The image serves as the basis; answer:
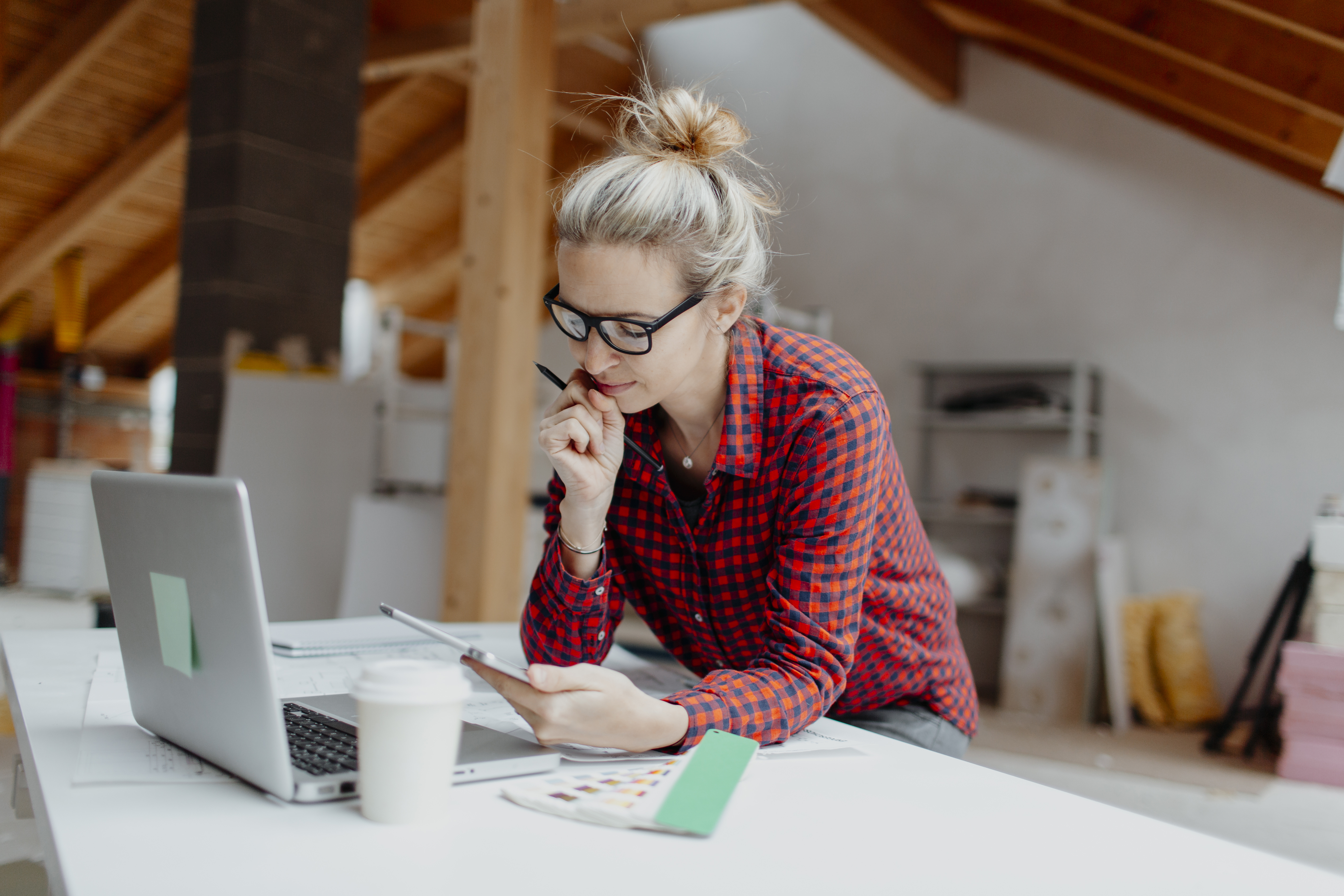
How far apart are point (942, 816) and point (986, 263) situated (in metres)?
4.85

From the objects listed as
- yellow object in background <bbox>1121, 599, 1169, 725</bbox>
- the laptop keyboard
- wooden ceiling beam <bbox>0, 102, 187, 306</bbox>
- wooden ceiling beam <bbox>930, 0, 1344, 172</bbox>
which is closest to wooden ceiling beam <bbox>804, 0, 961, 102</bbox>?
wooden ceiling beam <bbox>930, 0, 1344, 172</bbox>

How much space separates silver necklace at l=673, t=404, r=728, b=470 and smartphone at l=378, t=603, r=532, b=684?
1.63ft

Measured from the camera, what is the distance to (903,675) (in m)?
1.32

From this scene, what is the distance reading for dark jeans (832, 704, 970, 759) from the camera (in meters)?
1.31

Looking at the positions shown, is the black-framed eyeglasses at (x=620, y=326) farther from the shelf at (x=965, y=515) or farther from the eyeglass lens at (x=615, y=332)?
the shelf at (x=965, y=515)

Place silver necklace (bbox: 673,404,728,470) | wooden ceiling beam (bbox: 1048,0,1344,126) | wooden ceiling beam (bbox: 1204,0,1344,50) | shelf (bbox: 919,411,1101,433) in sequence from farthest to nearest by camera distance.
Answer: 1. shelf (bbox: 919,411,1101,433)
2. wooden ceiling beam (bbox: 1048,0,1344,126)
3. wooden ceiling beam (bbox: 1204,0,1344,50)
4. silver necklace (bbox: 673,404,728,470)

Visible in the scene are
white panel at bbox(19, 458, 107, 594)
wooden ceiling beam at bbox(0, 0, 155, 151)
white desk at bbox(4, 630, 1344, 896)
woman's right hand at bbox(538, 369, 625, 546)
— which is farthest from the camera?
white panel at bbox(19, 458, 107, 594)

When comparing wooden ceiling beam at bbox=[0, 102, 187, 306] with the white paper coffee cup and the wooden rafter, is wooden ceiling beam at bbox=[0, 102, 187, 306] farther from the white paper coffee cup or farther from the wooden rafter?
the white paper coffee cup

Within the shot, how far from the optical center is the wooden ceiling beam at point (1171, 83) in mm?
3967

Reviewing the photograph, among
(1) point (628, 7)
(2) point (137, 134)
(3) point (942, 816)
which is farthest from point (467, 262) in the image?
(2) point (137, 134)

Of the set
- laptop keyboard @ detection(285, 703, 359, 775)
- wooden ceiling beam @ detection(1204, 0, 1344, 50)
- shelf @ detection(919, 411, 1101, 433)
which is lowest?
laptop keyboard @ detection(285, 703, 359, 775)

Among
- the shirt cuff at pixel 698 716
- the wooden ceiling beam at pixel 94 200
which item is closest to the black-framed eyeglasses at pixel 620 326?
the shirt cuff at pixel 698 716

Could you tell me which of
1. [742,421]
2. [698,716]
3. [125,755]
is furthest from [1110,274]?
[125,755]

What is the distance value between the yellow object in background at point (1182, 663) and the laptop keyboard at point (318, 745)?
4.36m
